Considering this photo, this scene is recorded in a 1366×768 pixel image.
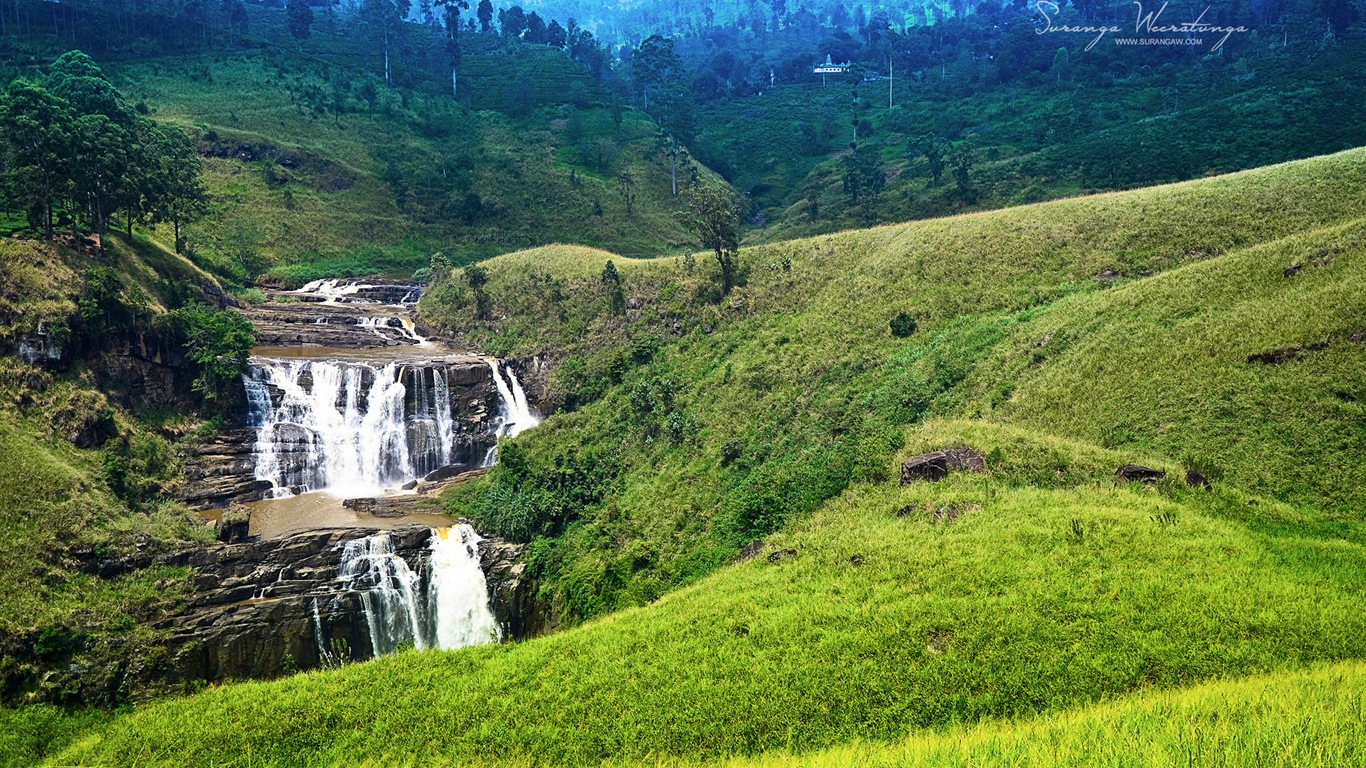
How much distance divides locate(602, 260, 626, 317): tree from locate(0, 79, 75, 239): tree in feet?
97.1

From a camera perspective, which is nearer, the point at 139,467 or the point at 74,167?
the point at 139,467

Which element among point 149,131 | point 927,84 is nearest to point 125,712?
point 149,131

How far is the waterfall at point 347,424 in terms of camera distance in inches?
1368

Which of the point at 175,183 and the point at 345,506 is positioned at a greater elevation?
the point at 175,183

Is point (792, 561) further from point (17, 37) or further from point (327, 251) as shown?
point (17, 37)

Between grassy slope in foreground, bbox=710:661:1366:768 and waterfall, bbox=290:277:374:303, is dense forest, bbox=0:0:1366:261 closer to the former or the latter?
waterfall, bbox=290:277:374:303

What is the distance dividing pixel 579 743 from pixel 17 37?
127578 millimetres

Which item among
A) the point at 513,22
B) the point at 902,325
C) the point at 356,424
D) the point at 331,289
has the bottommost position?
the point at 356,424

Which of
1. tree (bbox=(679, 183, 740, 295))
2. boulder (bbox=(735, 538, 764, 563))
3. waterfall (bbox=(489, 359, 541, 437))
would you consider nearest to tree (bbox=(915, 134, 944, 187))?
tree (bbox=(679, 183, 740, 295))

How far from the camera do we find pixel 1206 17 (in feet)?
363

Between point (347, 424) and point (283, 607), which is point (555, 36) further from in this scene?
point (283, 607)

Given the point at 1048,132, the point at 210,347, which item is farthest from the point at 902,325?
the point at 1048,132

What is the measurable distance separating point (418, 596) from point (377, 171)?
7618 centimetres

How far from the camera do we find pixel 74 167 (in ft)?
112
